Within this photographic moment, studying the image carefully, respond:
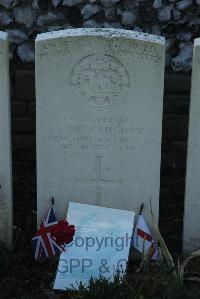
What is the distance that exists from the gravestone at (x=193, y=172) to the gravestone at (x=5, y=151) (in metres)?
1.22

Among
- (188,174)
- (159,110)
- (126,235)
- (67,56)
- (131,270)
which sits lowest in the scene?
(131,270)

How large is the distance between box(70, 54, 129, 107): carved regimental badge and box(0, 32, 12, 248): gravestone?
444 millimetres

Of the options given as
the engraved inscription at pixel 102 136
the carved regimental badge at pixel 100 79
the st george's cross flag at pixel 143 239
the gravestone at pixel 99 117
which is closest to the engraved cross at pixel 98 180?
the gravestone at pixel 99 117

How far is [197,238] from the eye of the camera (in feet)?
13.9

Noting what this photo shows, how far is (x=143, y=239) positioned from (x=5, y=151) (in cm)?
111

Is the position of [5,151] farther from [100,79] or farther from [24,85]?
[24,85]

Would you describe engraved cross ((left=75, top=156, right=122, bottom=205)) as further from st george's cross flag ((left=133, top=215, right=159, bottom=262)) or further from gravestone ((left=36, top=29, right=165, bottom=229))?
st george's cross flag ((left=133, top=215, right=159, bottom=262))

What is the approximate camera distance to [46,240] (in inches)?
160

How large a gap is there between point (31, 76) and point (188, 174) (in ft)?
5.79

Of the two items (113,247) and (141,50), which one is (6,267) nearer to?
(113,247)

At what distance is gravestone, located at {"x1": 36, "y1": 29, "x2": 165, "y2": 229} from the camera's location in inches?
152

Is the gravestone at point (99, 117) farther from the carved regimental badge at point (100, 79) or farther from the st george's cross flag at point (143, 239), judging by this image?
the st george's cross flag at point (143, 239)

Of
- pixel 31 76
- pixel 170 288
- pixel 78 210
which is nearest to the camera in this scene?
pixel 170 288

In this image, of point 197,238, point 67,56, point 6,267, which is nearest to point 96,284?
point 6,267
